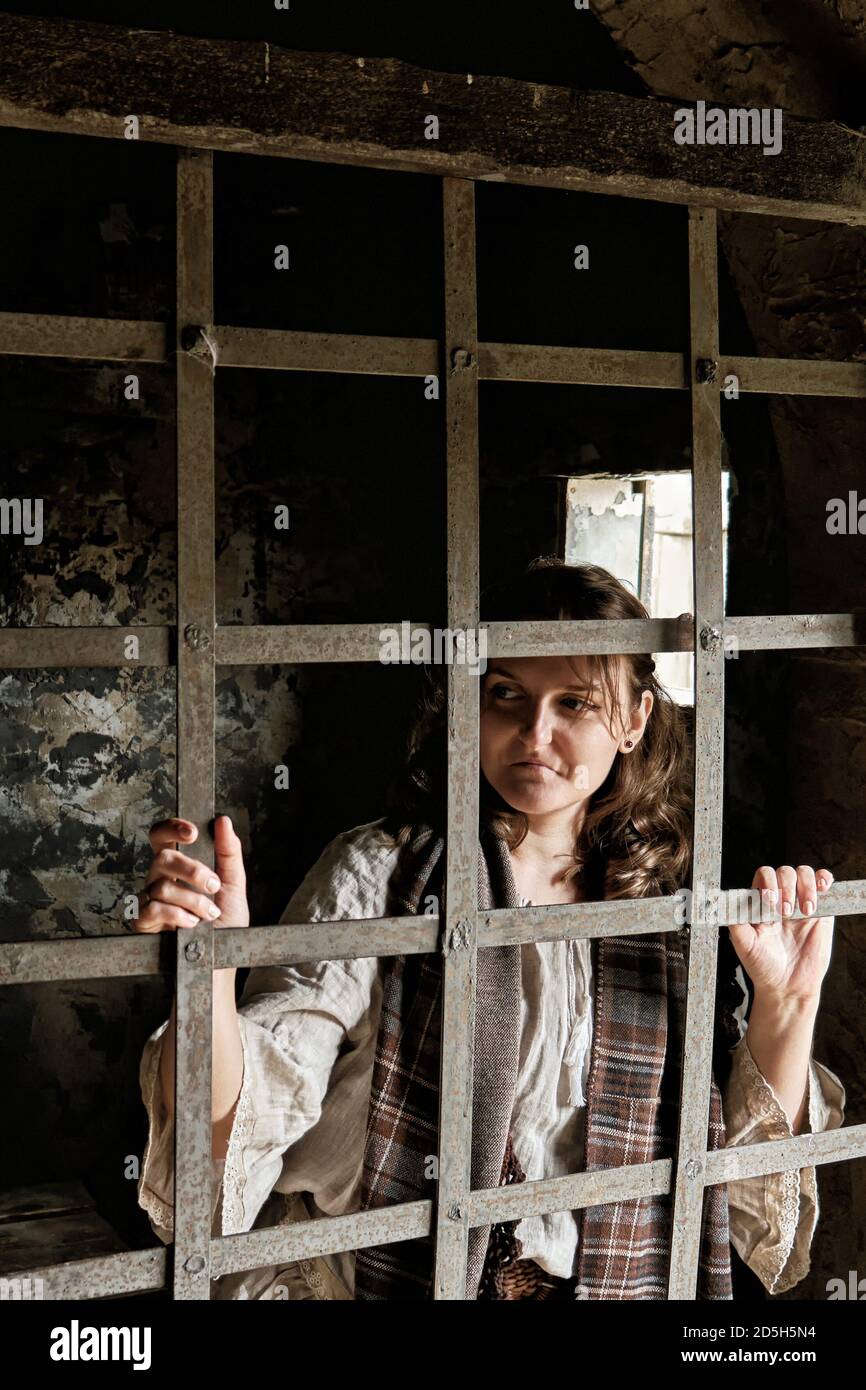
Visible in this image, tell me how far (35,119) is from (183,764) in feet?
1.91

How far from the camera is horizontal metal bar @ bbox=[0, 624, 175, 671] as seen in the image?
1080 mm

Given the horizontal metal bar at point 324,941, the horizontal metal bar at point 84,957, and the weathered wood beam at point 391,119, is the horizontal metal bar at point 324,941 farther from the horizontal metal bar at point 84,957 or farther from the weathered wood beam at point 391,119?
the weathered wood beam at point 391,119

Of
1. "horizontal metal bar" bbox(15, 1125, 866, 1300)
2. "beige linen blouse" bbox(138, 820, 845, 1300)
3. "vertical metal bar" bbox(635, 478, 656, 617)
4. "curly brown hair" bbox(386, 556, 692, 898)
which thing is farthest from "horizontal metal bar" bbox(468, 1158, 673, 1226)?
"vertical metal bar" bbox(635, 478, 656, 617)

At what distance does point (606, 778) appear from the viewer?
1.76 m

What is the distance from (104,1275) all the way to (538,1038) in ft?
2.12

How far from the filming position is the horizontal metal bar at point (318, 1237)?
1.20 meters

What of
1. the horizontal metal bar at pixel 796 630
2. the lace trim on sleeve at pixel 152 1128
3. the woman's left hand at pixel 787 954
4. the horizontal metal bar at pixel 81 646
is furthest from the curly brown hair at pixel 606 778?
the horizontal metal bar at pixel 81 646

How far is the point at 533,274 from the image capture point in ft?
9.54

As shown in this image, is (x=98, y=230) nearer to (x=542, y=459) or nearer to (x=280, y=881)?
(x=542, y=459)

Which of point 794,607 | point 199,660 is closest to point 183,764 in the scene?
point 199,660

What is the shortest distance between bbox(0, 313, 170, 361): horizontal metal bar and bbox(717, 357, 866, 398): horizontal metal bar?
0.61 m

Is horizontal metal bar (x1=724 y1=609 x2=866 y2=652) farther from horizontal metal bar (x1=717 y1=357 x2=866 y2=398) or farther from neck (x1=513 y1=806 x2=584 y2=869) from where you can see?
neck (x1=513 y1=806 x2=584 y2=869)

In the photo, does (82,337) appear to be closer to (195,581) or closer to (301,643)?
(195,581)

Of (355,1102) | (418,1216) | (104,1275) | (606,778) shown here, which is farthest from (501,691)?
(104,1275)
